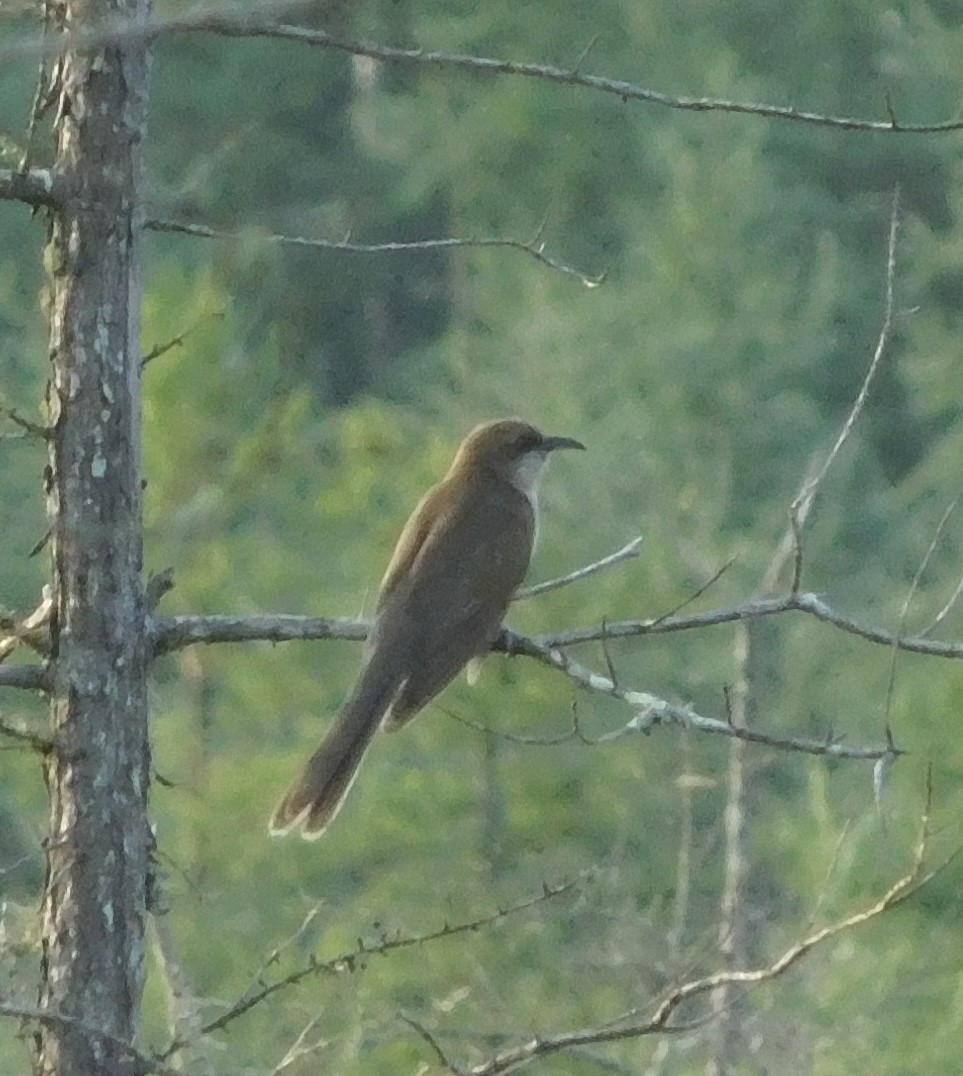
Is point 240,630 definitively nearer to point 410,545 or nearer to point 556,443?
point 410,545

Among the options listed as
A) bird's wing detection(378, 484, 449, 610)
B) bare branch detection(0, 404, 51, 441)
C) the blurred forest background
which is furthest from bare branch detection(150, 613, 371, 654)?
bird's wing detection(378, 484, 449, 610)

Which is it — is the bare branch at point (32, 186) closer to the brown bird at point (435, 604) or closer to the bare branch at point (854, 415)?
the brown bird at point (435, 604)

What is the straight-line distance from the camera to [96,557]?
4824 mm

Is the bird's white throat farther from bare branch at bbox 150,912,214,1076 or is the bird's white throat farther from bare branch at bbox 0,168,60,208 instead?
bare branch at bbox 0,168,60,208

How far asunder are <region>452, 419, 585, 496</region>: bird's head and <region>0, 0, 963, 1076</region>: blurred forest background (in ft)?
2.57

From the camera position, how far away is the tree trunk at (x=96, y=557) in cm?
483

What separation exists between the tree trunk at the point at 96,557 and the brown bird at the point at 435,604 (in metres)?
0.64

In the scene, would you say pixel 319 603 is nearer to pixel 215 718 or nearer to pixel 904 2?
pixel 215 718

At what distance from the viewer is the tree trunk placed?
15.9ft

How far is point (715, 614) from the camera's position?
15.9ft

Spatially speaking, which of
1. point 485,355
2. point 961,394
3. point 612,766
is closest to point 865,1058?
point 612,766

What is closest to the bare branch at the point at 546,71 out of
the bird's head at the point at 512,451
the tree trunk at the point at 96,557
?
the tree trunk at the point at 96,557

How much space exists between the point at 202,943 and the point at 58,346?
29.3ft

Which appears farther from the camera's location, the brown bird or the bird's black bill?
the bird's black bill
